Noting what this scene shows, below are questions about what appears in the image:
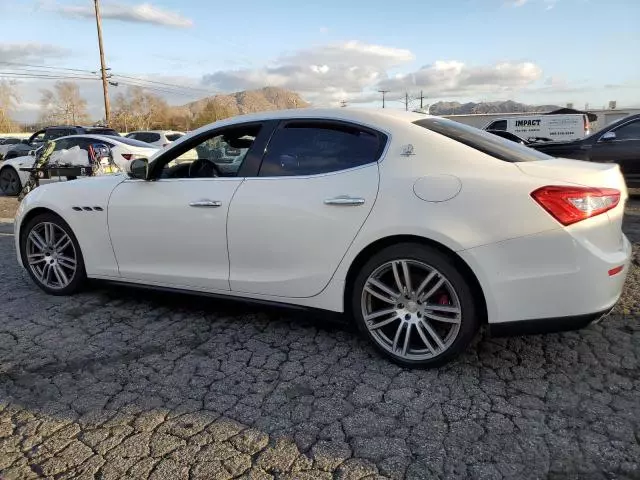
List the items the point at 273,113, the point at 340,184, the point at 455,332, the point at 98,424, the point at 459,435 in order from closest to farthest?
the point at 459,435 → the point at 98,424 → the point at 455,332 → the point at 340,184 → the point at 273,113

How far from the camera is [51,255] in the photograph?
182 inches

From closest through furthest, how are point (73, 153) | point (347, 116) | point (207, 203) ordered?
point (347, 116)
point (207, 203)
point (73, 153)

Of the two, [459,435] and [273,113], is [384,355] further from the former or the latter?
[273,113]

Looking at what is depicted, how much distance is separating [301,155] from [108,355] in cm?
185

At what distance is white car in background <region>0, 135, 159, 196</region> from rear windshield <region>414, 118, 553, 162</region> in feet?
23.0

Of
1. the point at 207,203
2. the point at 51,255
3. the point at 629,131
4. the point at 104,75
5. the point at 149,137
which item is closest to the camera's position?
→ the point at 207,203

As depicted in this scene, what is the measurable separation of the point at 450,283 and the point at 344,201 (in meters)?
0.79

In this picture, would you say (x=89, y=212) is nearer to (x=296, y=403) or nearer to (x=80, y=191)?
(x=80, y=191)

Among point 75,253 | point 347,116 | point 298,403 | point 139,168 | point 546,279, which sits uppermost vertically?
point 347,116

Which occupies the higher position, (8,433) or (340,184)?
(340,184)

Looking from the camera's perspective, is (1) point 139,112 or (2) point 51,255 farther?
(1) point 139,112

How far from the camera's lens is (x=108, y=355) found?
3441 mm

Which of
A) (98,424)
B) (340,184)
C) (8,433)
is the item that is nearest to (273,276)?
(340,184)

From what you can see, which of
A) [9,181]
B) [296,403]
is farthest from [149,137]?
[296,403]
